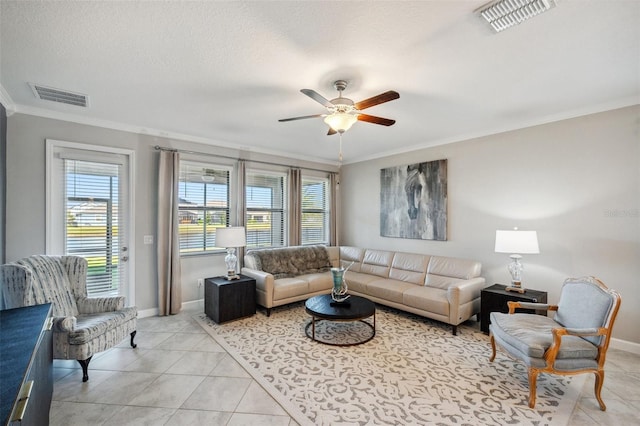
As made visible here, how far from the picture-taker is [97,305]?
3037 millimetres

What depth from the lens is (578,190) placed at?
11.1ft

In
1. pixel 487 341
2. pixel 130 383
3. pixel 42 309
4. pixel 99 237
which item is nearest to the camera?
pixel 42 309

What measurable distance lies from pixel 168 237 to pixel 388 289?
3.42 metres

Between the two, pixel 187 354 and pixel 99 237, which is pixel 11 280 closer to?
pixel 99 237

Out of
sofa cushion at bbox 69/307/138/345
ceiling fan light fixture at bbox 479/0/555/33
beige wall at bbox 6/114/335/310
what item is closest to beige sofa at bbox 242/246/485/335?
beige wall at bbox 6/114/335/310

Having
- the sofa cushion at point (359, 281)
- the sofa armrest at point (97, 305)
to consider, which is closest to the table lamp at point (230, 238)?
the sofa armrest at point (97, 305)

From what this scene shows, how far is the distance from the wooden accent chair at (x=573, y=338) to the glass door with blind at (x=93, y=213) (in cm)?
478

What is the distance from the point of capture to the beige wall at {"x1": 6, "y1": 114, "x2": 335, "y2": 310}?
10.6 ft

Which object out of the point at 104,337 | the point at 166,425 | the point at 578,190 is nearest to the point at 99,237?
the point at 104,337

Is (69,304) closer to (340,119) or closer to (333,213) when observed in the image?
(340,119)

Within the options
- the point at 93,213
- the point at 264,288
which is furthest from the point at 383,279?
the point at 93,213

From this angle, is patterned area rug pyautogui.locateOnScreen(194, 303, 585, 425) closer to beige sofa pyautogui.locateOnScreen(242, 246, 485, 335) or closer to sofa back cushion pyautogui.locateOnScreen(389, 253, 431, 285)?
beige sofa pyautogui.locateOnScreen(242, 246, 485, 335)

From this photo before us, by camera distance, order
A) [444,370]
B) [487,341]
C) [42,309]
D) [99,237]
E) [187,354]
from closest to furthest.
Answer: [42,309]
[444,370]
[187,354]
[487,341]
[99,237]

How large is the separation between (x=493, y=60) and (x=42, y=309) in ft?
12.7
